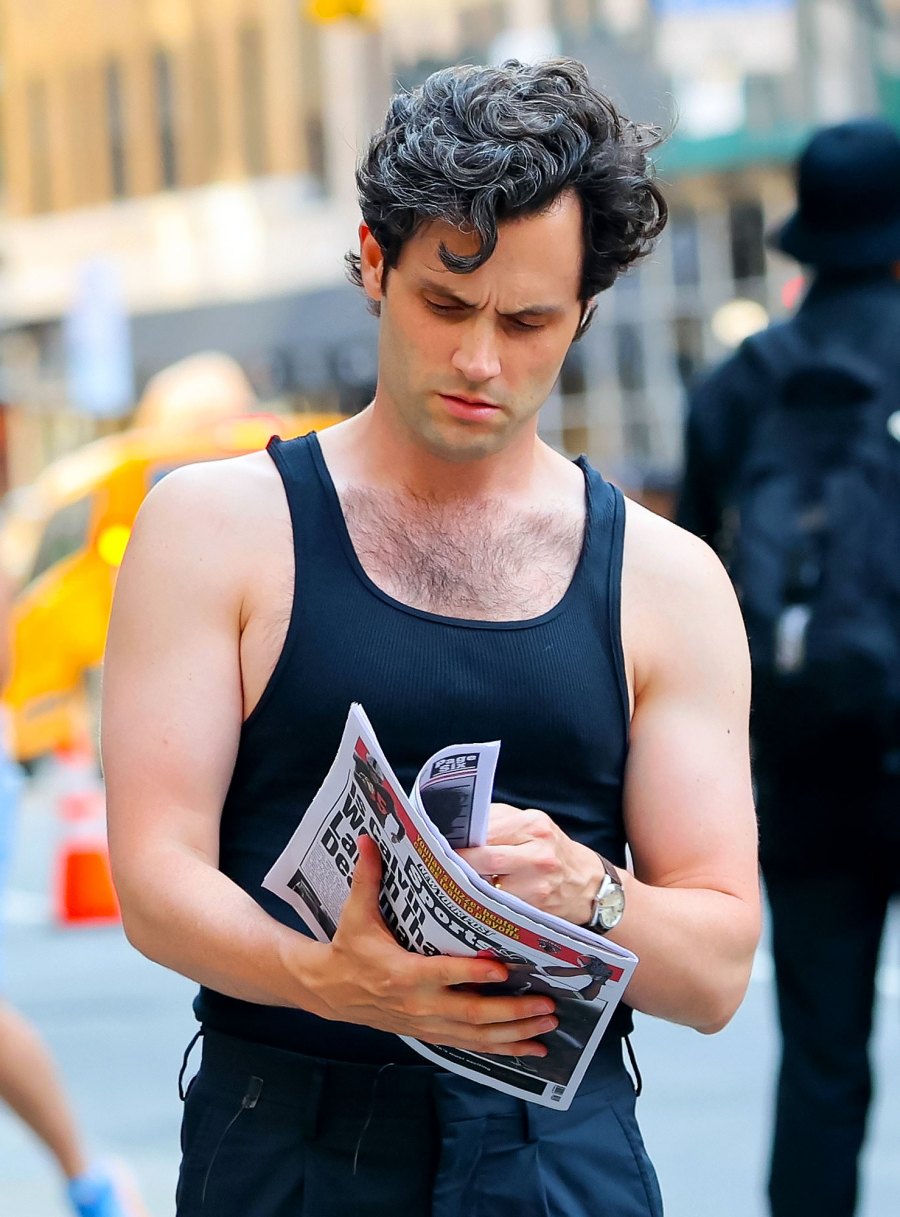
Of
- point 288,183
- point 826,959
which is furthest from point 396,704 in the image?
point 288,183

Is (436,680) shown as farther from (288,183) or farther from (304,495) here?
(288,183)

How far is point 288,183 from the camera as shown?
35000mm

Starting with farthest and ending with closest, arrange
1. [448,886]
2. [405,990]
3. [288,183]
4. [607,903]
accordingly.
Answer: [288,183] < [607,903] < [405,990] < [448,886]

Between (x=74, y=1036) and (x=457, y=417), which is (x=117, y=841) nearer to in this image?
(x=457, y=417)

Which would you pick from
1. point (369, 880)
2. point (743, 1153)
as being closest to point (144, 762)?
point (369, 880)

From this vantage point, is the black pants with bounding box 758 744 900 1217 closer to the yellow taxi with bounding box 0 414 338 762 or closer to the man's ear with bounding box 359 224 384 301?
the man's ear with bounding box 359 224 384 301

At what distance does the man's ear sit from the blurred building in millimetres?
18749

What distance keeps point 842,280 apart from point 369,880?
2.55m

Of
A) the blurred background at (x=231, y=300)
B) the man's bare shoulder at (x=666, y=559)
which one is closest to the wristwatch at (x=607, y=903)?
the man's bare shoulder at (x=666, y=559)

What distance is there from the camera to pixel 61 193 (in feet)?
127

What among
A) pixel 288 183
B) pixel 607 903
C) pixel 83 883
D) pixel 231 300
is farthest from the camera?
pixel 288 183

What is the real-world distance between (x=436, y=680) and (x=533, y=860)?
12.0 inches

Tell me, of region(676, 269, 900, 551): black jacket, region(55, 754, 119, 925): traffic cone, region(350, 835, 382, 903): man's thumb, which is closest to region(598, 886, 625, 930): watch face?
region(350, 835, 382, 903): man's thumb

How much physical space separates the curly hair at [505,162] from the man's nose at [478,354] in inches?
3.1
